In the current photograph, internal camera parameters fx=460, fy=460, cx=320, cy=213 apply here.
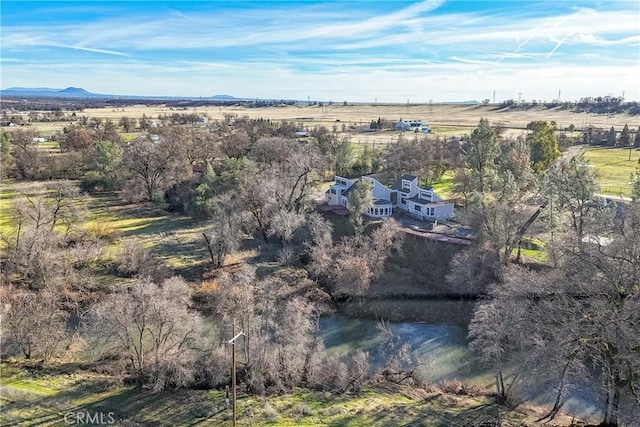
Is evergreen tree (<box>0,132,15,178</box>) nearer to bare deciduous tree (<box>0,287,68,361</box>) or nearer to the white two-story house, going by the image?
the white two-story house

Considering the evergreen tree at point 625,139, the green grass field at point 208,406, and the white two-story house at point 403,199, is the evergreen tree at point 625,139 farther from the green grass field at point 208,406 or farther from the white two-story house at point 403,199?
the green grass field at point 208,406

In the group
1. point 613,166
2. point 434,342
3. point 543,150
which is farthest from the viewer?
point 613,166

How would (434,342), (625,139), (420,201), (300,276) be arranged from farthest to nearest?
1. (625,139)
2. (420,201)
3. (300,276)
4. (434,342)

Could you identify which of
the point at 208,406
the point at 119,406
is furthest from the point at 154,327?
the point at 208,406

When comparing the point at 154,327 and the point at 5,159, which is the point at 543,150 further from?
the point at 5,159

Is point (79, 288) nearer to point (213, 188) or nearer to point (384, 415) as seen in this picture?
point (213, 188)

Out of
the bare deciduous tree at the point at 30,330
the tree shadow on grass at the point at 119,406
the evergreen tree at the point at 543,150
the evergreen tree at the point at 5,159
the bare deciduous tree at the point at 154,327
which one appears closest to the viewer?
the tree shadow on grass at the point at 119,406

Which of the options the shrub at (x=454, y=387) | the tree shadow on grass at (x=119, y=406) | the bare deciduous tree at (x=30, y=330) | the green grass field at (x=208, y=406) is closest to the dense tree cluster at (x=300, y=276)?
the bare deciduous tree at (x=30, y=330)

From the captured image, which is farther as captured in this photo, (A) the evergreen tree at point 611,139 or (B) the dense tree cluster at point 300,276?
(A) the evergreen tree at point 611,139
